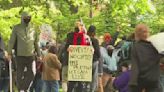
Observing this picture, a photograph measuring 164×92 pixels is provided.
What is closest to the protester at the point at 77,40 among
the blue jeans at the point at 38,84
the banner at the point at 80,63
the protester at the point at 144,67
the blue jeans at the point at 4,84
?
the banner at the point at 80,63

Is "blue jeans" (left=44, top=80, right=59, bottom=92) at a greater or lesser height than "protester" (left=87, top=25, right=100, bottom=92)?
lesser

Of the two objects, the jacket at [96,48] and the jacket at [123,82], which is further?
the jacket at [96,48]

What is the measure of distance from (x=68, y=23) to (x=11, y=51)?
40.6 ft

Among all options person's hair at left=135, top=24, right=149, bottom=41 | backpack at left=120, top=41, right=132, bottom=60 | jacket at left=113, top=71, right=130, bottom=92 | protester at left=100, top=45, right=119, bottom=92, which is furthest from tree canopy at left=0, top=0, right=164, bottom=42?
person's hair at left=135, top=24, right=149, bottom=41

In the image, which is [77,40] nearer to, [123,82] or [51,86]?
[51,86]

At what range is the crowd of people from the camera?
1034 centimetres

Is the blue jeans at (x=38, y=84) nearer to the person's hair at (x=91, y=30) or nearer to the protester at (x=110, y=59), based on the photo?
the protester at (x=110, y=59)

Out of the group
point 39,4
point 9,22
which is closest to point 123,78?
point 9,22

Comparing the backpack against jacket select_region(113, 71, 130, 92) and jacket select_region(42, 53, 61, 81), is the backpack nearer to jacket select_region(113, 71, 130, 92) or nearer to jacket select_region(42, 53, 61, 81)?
jacket select_region(42, 53, 61, 81)

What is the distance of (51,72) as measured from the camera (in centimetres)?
1554

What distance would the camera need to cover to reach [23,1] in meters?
22.2

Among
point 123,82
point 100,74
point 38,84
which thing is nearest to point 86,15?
point 38,84

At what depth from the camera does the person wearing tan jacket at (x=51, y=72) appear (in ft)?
50.4

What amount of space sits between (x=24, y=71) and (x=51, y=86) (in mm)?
1764
